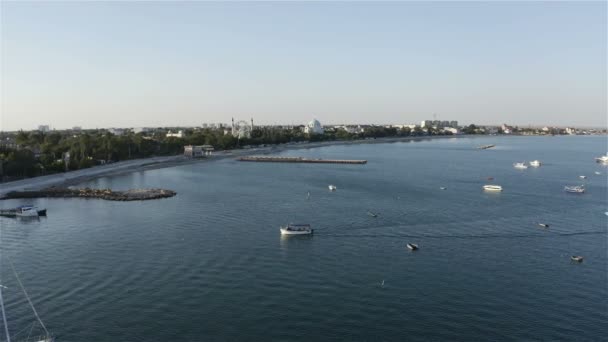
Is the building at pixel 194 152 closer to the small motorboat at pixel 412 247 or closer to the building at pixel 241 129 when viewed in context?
the building at pixel 241 129

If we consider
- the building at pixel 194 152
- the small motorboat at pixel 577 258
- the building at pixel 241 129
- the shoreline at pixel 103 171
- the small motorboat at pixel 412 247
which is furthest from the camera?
the building at pixel 241 129

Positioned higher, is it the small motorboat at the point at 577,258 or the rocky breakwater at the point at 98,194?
the rocky breakwater at the point at 98,194

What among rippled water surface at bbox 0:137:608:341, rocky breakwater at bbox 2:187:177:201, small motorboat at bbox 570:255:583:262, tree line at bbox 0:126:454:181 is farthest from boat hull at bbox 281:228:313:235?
tree line at bbox 0:126:454:181

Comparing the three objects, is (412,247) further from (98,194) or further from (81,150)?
(81,150)

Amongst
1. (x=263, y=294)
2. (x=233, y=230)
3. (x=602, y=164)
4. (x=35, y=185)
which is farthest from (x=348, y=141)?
(x=263, y=294)

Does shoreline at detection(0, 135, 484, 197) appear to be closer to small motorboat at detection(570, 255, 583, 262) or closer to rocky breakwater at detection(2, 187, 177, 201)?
rocky breakwater at detection(2, 187, 177, 201)

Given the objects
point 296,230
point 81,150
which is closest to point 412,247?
point 296,230

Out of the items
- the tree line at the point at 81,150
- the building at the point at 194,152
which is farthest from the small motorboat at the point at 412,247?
the building at the point at 194,152
